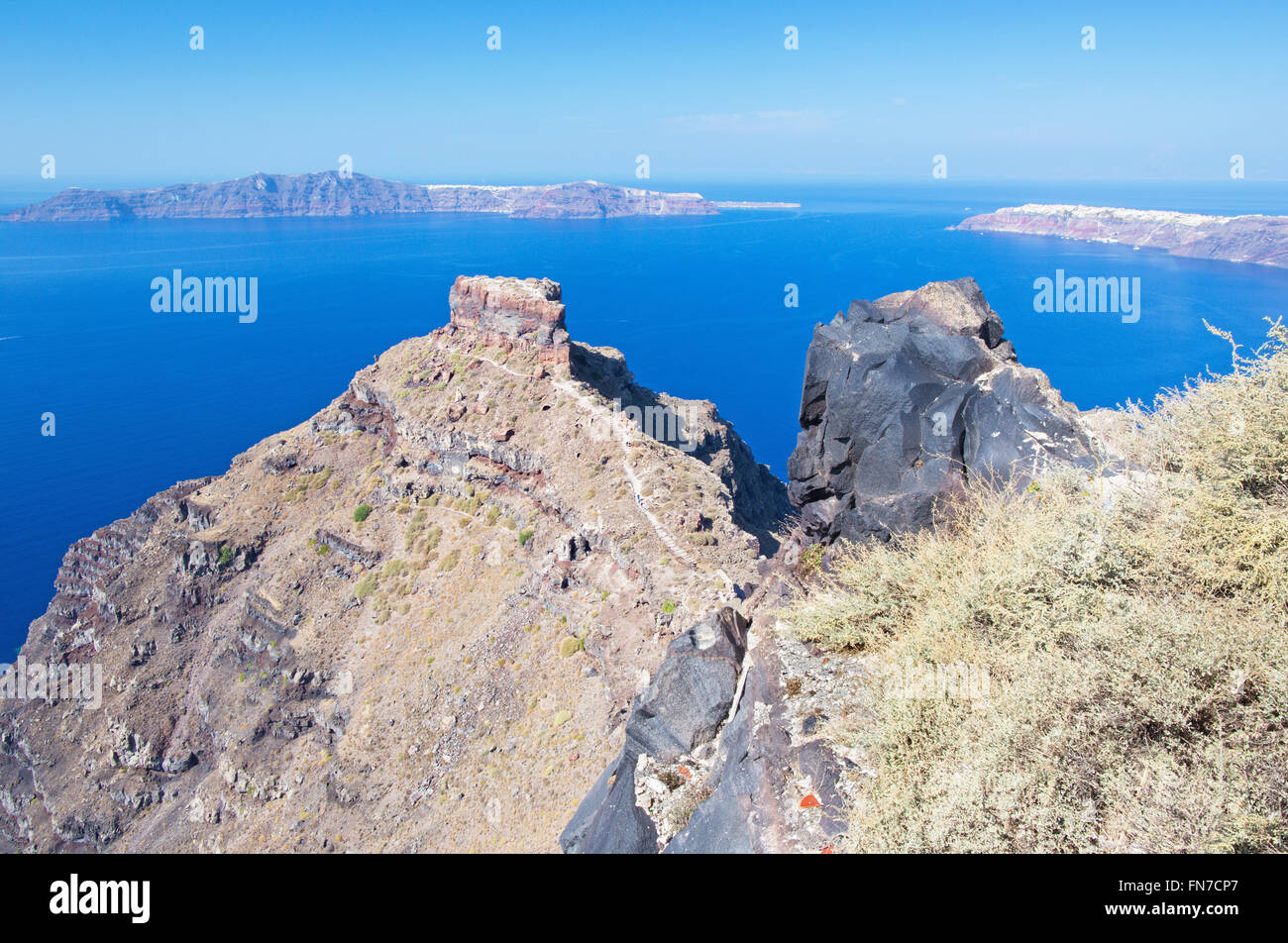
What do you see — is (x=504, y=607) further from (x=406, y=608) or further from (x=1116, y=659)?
(x=1116, y=659)

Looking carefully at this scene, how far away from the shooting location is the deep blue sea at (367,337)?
82688mm

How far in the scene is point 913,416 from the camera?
554 inches

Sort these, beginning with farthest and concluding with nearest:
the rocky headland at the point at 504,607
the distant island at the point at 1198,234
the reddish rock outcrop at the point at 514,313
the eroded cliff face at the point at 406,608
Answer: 1. the distant island at the point at 1198,234
2. the reddish rock outcrop at the point at 514,313
3. the eroded cliff face at the point at 406,608
4. the rocky headland at the point at 504,607

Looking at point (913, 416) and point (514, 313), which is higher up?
point (514, 313)

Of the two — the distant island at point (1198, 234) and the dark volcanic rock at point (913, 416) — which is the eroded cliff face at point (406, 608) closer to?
the dark volcanic rock at point (913, 416)

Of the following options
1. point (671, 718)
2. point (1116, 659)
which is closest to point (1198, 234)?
point (671, 718)

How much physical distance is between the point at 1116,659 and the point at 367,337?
133101 millimetres

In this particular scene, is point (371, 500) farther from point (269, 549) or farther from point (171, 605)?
point (171, 605)

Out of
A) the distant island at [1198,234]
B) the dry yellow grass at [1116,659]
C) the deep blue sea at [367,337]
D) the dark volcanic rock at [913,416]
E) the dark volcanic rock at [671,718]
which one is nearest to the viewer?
the dry yellow grass at [1116,659]

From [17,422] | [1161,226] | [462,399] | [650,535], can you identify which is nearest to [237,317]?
[17,422]

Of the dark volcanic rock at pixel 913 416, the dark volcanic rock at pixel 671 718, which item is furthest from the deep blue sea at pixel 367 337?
the dark volcanic rock at pixel 671 718

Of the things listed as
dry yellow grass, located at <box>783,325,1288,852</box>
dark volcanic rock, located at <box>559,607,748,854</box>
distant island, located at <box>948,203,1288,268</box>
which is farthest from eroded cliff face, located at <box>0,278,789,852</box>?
distant island, located at <box>948,203,1288,268</box>

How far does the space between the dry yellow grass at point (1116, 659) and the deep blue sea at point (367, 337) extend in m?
71.6

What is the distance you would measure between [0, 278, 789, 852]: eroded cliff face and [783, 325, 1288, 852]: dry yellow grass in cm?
1372
